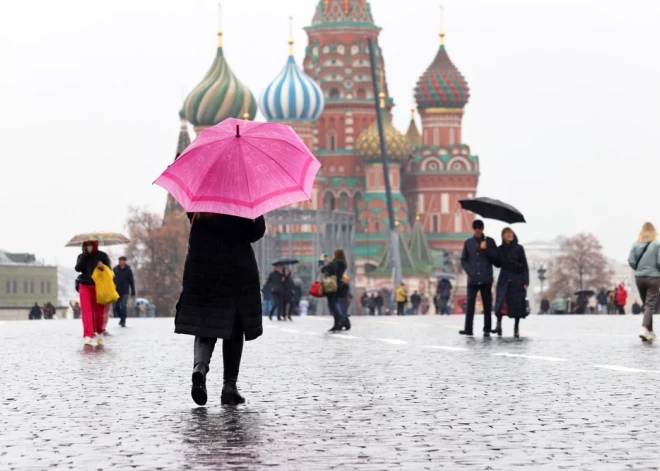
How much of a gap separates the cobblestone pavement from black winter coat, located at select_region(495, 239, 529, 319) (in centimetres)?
422

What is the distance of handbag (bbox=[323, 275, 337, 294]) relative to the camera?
1160 inches

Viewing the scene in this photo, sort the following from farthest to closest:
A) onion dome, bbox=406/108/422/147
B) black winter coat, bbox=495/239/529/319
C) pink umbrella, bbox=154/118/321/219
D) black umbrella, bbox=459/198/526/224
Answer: onion dome, bbox=406/108/422/147 < black umbrella, bbox=459/198/526/224 < black winter coat, bbox=495/239/529/319 < pink umbrella, bbox=154/118/321/219

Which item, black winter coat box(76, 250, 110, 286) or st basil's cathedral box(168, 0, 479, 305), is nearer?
black winter coat box(76, 250, 110, 286)

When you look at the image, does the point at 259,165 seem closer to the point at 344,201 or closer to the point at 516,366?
the point at 516,366

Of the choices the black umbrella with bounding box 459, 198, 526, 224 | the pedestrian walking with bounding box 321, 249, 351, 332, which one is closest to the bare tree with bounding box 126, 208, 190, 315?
the pedestrian walking with bounding box 321, 249, 351, 332

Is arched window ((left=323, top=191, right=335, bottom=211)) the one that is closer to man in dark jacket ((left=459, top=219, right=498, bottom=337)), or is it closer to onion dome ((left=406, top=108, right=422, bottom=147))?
onion dome ((left=406, top=108, right=422, bottom=147))

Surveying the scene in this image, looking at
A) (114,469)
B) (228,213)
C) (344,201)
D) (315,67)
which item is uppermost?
(315,67)

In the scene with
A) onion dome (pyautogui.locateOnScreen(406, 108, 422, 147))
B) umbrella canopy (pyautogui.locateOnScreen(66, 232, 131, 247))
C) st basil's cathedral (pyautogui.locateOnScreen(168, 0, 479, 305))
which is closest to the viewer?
umbrella canopy (pyautogui.locateOnScreen(66, 232, 131, 247))

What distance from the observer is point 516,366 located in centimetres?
1658

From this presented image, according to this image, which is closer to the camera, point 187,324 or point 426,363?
point 187,324

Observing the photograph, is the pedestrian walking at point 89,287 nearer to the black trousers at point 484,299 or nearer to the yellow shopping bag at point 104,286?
the yellow shopping bag at point 104,286

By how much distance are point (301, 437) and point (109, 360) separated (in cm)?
848

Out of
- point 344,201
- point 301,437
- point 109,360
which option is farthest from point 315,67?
point 301,437

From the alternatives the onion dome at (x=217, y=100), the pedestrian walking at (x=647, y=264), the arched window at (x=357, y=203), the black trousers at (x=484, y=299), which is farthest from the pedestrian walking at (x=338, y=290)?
the onion dome at (x=217, y=100)
